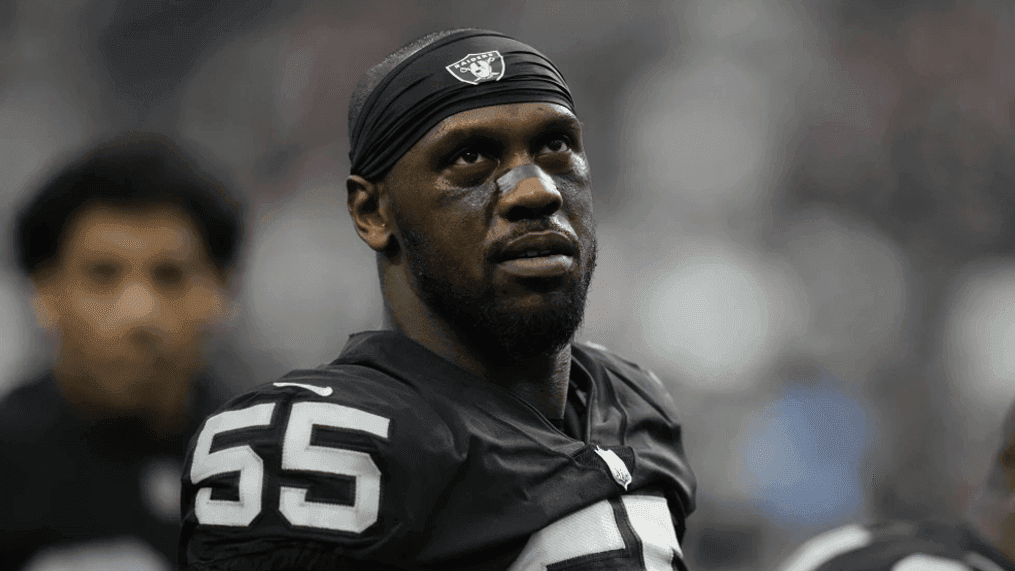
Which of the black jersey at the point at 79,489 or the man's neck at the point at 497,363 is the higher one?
the man's neck at the point at 497,363

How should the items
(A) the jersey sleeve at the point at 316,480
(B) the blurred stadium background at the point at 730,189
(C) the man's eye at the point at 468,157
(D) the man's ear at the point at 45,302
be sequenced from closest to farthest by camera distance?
(A) the jersey sleeve at the point at 316,480
(C) the man's eye at the point at 468,157
(D) the man's ear at the point at 45,302
(B) the blurred stadium background at the point at 730,189

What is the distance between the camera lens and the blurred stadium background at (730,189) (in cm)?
453

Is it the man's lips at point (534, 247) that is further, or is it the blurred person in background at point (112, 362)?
the blurred person in background at point (112, 362)

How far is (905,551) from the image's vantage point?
1.71 m

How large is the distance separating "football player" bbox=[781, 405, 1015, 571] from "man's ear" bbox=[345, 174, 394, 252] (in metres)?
1.01

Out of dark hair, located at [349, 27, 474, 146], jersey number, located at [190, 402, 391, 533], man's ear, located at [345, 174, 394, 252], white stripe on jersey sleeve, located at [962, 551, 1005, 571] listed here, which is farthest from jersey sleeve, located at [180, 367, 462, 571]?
white stripe on jersey sleeve, located at [962, 551, 1005, 571]

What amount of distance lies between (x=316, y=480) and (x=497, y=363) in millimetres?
368

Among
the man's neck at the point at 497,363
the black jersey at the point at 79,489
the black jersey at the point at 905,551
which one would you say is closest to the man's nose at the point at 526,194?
the man's neck at the point at 497,363

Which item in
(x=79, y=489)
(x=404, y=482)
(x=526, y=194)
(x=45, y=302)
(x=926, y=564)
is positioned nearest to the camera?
(x=404, y=482)

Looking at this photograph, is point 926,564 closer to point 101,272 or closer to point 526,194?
point 526,194

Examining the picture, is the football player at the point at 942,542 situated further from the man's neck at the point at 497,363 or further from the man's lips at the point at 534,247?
the man's lips at the point at 534,247

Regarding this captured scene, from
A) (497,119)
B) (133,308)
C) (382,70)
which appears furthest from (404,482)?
(133,308)

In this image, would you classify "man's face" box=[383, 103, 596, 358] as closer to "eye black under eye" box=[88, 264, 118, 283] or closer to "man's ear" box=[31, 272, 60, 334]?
"eye black under eye" box=[88, 264, 118, 283]

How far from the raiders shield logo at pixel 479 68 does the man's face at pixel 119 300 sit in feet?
6.99
